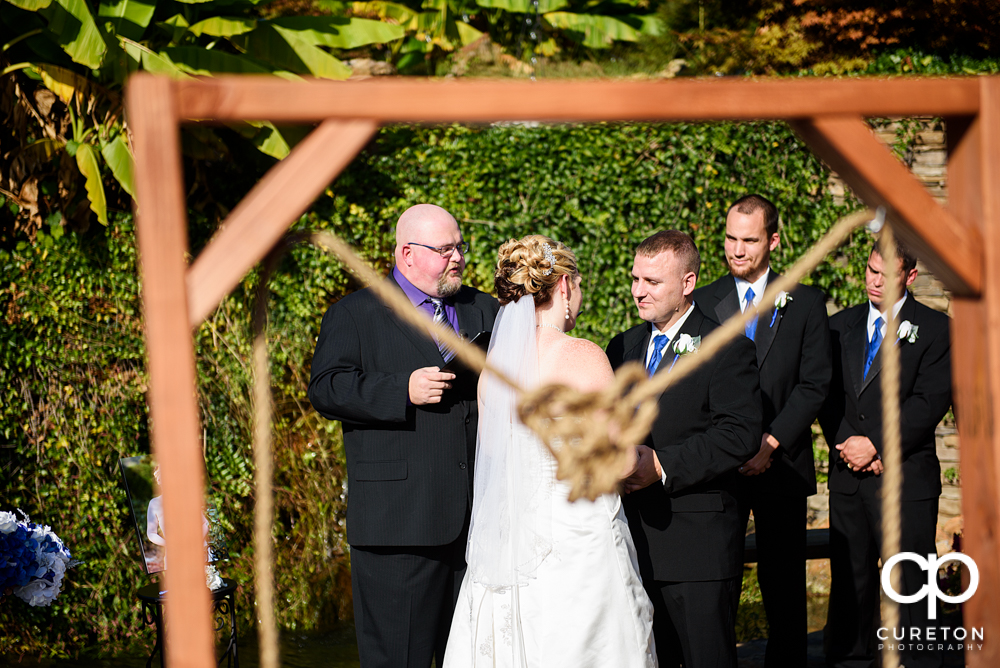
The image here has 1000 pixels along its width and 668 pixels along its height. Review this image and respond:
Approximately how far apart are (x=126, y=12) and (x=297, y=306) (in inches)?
79.0

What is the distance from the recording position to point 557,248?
297 cm

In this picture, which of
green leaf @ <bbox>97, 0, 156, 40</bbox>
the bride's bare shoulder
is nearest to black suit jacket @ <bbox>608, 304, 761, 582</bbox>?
the bride's bare shoulder

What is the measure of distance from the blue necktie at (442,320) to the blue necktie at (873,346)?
187 cm

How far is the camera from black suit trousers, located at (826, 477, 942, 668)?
11.7 ft

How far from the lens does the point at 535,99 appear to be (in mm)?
1578

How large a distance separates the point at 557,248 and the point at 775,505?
160 cm

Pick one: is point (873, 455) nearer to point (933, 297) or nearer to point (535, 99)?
point (535, 99)

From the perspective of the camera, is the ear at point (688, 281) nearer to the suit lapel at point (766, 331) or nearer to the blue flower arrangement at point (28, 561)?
the suit lapel at point (766, 331)

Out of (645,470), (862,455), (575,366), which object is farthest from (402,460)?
(862,455)

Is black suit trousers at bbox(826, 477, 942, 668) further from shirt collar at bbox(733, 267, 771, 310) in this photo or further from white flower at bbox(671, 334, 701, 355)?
white flower at bbox(671, 334, 701, 355)

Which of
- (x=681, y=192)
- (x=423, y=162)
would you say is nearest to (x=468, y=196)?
(x=423, y=162)

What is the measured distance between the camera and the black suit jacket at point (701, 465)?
292cm

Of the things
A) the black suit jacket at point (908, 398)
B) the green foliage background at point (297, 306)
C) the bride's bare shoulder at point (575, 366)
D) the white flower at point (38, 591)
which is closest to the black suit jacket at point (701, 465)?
the bride's bare shoulder at point (575, 366)

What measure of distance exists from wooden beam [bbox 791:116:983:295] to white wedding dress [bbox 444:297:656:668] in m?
1.36
